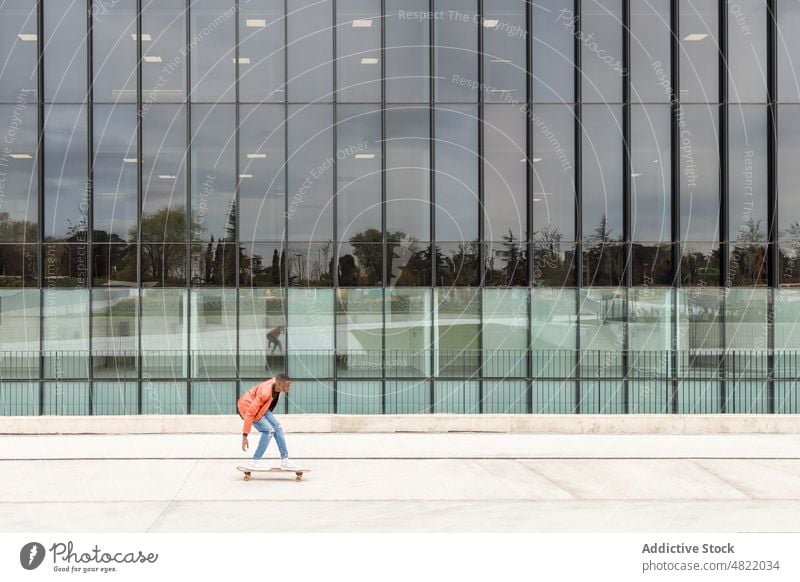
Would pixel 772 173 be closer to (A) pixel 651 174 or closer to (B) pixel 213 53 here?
(A) pixel 651 174

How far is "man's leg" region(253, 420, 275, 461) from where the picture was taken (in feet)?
38.4

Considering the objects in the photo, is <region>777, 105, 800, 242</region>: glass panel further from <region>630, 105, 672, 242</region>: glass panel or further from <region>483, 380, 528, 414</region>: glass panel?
<region>483, 380, 528, 414</region>: glass panel

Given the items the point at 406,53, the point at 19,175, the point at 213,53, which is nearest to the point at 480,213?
the point at 406,53

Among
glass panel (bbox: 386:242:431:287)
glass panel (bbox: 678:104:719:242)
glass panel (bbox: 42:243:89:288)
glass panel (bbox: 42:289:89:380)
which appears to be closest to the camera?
glass panel (bbox: 42:289:89:380)

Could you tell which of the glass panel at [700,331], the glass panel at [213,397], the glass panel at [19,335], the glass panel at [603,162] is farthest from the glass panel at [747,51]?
the glass panel at [19,335]

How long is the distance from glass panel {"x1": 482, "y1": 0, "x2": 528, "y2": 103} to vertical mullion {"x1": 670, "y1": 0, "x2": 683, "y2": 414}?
325cm

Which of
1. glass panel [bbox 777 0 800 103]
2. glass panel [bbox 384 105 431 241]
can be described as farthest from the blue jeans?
glass panel [bbox 777 0 800 103]

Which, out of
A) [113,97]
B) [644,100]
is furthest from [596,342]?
[113,97]

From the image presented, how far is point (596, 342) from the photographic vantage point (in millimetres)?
17359

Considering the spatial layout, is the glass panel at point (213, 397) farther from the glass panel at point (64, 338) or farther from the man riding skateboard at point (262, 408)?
the man riding skateboard at point (262, 408)

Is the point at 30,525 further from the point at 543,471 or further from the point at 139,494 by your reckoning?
the point at 543,471

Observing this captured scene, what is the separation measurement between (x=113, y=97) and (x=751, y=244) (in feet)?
46.3

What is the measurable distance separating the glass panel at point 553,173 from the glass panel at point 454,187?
1323 millimetres

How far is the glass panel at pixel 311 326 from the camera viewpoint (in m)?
17.1
